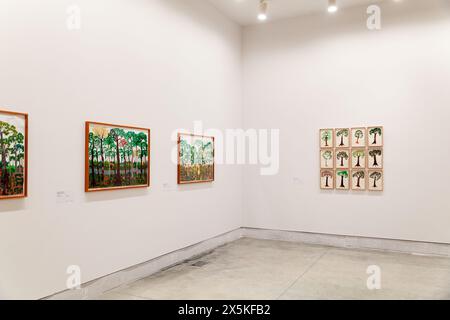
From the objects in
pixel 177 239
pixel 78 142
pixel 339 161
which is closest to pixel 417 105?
pixel 339 161

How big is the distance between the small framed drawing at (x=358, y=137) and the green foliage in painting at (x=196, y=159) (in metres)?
2.59

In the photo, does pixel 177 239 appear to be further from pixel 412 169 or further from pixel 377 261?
pixel 412 169

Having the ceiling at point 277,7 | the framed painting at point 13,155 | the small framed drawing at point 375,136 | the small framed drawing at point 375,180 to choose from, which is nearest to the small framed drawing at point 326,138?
the small framed drawing at point 375,136

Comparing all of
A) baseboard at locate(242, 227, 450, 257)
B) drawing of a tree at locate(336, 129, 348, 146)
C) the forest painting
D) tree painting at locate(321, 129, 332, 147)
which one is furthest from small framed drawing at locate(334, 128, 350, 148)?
the forest painting

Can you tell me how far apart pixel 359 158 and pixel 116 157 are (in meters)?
4.33

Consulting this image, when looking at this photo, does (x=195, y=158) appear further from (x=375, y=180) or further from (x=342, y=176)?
(x=375, y=180)

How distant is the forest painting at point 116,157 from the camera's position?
425 cm

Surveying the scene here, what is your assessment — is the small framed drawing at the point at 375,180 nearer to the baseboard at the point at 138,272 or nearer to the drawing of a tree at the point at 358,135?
the drawing of a tree at the point at 358,135

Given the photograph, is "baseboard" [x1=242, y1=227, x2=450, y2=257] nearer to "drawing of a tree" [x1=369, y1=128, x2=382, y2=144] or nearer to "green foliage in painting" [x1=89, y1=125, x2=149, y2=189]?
"drawing of a tree" [x1=369, y1=128, x2=382, y2=144]

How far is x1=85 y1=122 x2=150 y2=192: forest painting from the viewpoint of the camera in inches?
167

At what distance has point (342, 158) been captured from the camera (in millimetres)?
6734
